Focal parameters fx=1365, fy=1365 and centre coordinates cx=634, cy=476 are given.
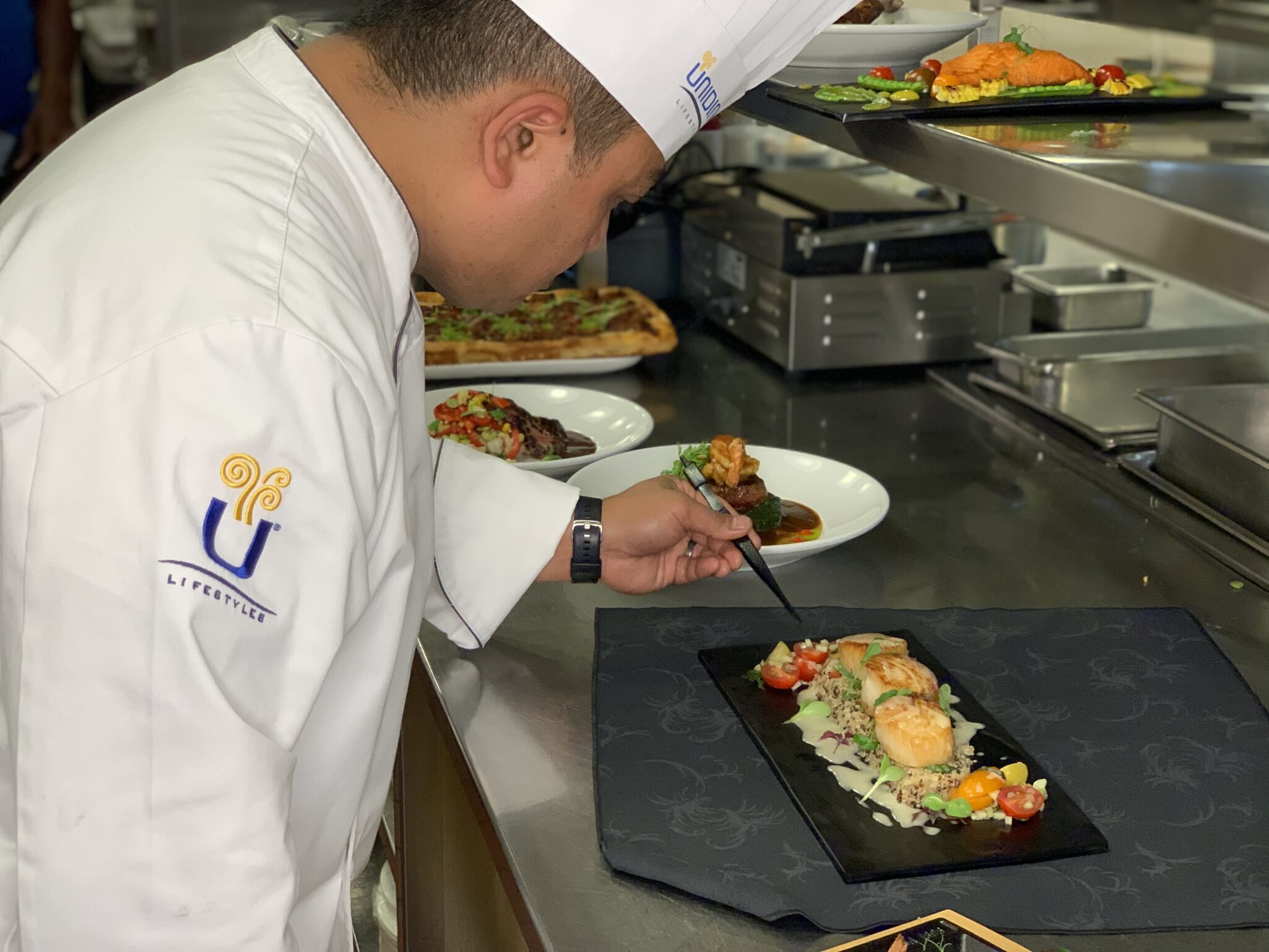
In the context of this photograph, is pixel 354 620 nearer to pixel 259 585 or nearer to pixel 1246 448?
pixel 259 585

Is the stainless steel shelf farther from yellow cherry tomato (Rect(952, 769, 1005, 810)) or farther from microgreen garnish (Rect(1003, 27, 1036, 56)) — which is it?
yellow cherry tomato (Rect(952, 769, 1005, 810))

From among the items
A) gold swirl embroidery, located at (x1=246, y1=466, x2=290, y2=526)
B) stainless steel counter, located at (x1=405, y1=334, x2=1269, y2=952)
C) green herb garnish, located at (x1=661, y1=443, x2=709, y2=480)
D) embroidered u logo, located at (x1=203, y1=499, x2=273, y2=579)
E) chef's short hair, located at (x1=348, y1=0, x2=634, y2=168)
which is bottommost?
stainless steel counter, located at (x1=405, y1=334, x2=1269, y2=952)

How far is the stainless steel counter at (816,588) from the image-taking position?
0.91 metres

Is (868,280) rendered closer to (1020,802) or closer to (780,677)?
(780,677)

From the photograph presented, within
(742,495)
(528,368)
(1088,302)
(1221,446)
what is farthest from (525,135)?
(1088,302)

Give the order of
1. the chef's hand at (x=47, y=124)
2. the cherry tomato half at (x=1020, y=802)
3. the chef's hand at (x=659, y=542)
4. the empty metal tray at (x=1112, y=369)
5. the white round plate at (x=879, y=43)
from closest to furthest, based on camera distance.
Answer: the cherry tomato half at (x=1020, y=802), the chef's hand at (x=659, y=542), the white round plate at (x=879, y=43), the empty metal tray at (x=1112, y=369), the chef's hand at (x=47, y=124)

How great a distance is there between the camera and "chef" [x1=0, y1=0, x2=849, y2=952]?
29.6 inches

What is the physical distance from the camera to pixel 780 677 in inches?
46.1

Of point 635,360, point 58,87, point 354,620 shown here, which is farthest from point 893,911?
point 58,87

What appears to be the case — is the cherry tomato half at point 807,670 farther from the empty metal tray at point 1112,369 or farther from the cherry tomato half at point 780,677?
the empty metal tray at point 1112,369

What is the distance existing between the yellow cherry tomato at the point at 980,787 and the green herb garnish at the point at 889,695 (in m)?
0.08

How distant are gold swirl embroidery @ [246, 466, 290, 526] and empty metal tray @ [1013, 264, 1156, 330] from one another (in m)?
1.67

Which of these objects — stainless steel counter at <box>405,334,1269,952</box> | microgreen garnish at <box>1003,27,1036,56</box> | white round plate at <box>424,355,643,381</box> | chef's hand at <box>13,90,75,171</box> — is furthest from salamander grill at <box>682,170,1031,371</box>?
chef's hand at <box>13,90,75,171</box>

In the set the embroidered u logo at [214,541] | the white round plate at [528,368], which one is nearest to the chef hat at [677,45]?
the embroidered u logo at [214,541]
